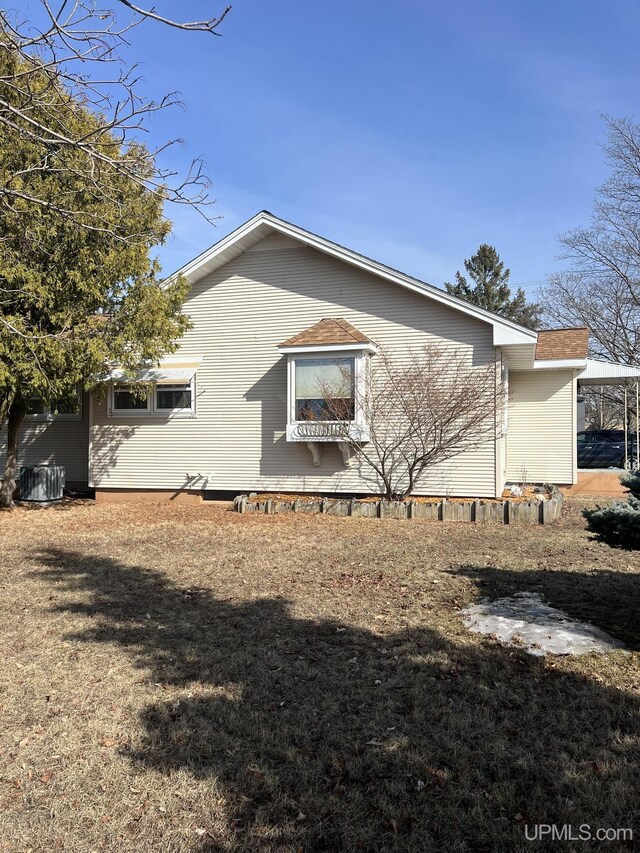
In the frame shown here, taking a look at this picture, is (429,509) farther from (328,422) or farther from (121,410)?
(121,410)

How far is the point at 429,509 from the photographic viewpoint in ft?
36.6

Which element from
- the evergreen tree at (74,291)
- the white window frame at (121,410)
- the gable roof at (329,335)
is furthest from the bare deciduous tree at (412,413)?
the white window frame at (121,410)

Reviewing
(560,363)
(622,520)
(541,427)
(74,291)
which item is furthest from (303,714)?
(541,427)

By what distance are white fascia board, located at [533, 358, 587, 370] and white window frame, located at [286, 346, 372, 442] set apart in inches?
177

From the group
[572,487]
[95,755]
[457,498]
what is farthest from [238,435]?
[95,755]

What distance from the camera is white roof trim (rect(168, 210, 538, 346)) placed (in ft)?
38.5

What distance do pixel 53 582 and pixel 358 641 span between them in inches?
147

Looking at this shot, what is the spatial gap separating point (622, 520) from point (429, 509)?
6.72 meters

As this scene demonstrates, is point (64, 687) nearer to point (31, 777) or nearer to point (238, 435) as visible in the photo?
point (31, 777)

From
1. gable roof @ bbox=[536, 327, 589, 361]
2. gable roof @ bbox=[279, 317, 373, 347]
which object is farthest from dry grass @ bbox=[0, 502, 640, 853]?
gable roof @ bbox=[536, 327, 589, 361]

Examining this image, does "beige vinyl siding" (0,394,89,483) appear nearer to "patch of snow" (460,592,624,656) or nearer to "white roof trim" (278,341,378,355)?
"white roof trim" (278,341,378,355)

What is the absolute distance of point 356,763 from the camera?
3.05m

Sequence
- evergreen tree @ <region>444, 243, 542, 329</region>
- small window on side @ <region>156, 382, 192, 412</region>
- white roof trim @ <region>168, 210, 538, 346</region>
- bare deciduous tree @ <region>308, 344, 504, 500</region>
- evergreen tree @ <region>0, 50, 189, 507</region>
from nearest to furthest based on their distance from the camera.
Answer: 1. evergreen tree @ <region>0, 50, 189, 507</region>
2. white roof trim @ <region>168, 210, 538, 346</region>
3. bare deciduous tree @ <region>308, 344, 504, 500</region>
4. small window on side @ <region>156, 382, 192, 412</region>
5. evergreen tree @ <region>444, 243, 542, 329</region>

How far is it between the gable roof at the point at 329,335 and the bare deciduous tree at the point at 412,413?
674mm
